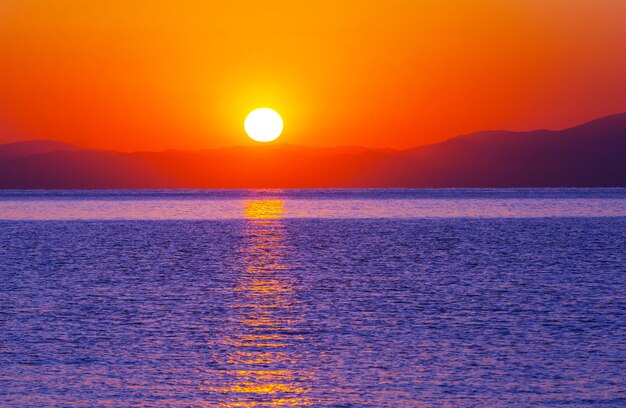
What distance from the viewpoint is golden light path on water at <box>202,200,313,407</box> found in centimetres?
1367

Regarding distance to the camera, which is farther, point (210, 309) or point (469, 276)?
point (469, 276)

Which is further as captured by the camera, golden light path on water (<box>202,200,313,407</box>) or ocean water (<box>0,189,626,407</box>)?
ocean water (<box>0,189,626,407</box>)

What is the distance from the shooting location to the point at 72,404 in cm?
1313

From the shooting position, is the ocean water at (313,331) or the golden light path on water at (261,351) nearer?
the golden light path on water at (261,351)

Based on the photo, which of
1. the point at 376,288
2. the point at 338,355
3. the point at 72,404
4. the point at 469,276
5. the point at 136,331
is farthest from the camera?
the point at 469,276

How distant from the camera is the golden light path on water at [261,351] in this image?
13.7 m

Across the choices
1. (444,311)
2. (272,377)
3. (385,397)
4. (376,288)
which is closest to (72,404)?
(272,377)

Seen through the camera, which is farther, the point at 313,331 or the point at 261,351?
the point at 313,331

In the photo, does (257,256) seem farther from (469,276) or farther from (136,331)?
(136,331)

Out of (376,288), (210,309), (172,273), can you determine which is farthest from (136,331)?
(172,273)

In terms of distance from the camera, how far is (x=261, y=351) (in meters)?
17.0

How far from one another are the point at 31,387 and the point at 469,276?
18.8 metres

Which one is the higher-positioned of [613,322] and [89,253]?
[89,253]

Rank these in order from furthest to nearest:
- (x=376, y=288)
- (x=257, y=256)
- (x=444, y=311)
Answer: (x=257, y=256)
(x=376, y=288)
(x=444, y=311)
